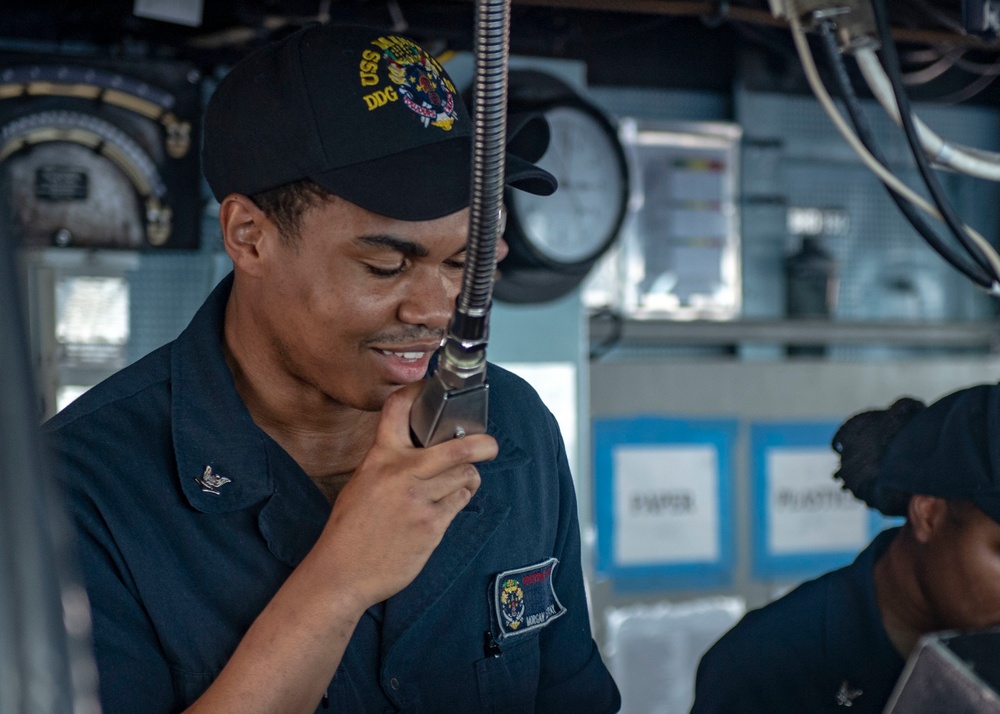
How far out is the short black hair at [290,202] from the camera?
109cm

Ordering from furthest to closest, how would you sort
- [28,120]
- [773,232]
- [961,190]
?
1. [961,190]
2. [773,232]
3. [28,120]

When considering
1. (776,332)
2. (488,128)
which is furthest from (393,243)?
(776,332)

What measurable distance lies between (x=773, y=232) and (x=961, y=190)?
2.57 feet

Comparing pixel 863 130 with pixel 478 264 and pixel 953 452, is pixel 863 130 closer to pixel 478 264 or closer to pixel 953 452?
pixel 953 452

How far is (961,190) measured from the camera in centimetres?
366

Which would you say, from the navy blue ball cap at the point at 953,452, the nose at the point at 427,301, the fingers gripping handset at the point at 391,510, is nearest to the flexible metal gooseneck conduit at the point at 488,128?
the fingers gripping handset at the point at 391,510

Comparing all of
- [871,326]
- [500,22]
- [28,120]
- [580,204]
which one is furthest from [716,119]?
[500,22]

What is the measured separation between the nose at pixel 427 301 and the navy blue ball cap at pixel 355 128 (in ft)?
0.24

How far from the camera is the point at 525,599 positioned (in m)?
1.28

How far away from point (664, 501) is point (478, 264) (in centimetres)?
248

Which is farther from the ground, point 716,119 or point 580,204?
point 716,119

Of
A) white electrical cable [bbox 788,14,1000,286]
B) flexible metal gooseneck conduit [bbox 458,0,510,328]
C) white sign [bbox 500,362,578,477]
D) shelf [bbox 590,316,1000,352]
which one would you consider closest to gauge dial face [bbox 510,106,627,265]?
Answer: white sign [bbox 500,362,578,477]

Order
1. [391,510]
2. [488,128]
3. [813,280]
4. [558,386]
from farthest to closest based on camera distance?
[813,280]
[558,386]
[391,510]
[488,128]

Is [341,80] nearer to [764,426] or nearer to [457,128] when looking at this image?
[457,128]
